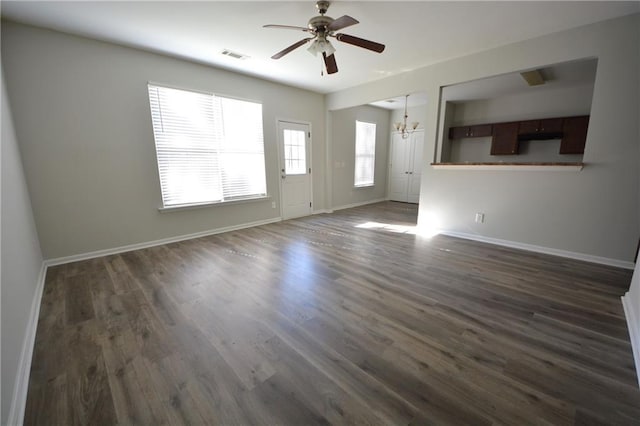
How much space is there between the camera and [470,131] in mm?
5684

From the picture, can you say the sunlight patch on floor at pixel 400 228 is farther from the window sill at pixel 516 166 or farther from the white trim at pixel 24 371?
the white trim at pixel 24 371

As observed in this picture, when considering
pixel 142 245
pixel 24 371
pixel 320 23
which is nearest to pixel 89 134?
pixel 142 245

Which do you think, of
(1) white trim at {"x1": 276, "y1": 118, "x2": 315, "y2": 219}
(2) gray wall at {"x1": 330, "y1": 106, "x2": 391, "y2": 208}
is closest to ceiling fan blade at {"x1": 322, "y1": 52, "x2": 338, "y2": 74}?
(1) white trim at {"x1": 276, "y1": 118, "x2": 315, "y2": 219}

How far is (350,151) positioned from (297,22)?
13.3 feet

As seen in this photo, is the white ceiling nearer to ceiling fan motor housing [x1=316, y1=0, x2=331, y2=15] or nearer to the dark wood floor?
ceiling fan motor housing [x1=316, y1=0, x2=331, y2=15]

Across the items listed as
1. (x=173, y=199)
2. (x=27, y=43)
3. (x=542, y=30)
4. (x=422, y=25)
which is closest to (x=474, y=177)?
(x=542, y=30)

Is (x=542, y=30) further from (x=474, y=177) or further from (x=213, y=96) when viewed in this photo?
(x=213, y=96)

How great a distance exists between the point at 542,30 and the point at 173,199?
5.38 m

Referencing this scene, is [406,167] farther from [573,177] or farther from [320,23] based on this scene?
[320,23]

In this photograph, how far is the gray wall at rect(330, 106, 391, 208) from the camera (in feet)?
20.6

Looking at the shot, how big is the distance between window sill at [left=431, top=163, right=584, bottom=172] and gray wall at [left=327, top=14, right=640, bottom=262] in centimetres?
7

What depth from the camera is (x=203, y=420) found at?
121 centimetres

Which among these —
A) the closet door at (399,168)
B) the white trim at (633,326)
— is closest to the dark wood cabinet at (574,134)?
the closet door at (399,168)

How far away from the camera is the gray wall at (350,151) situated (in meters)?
6.28
